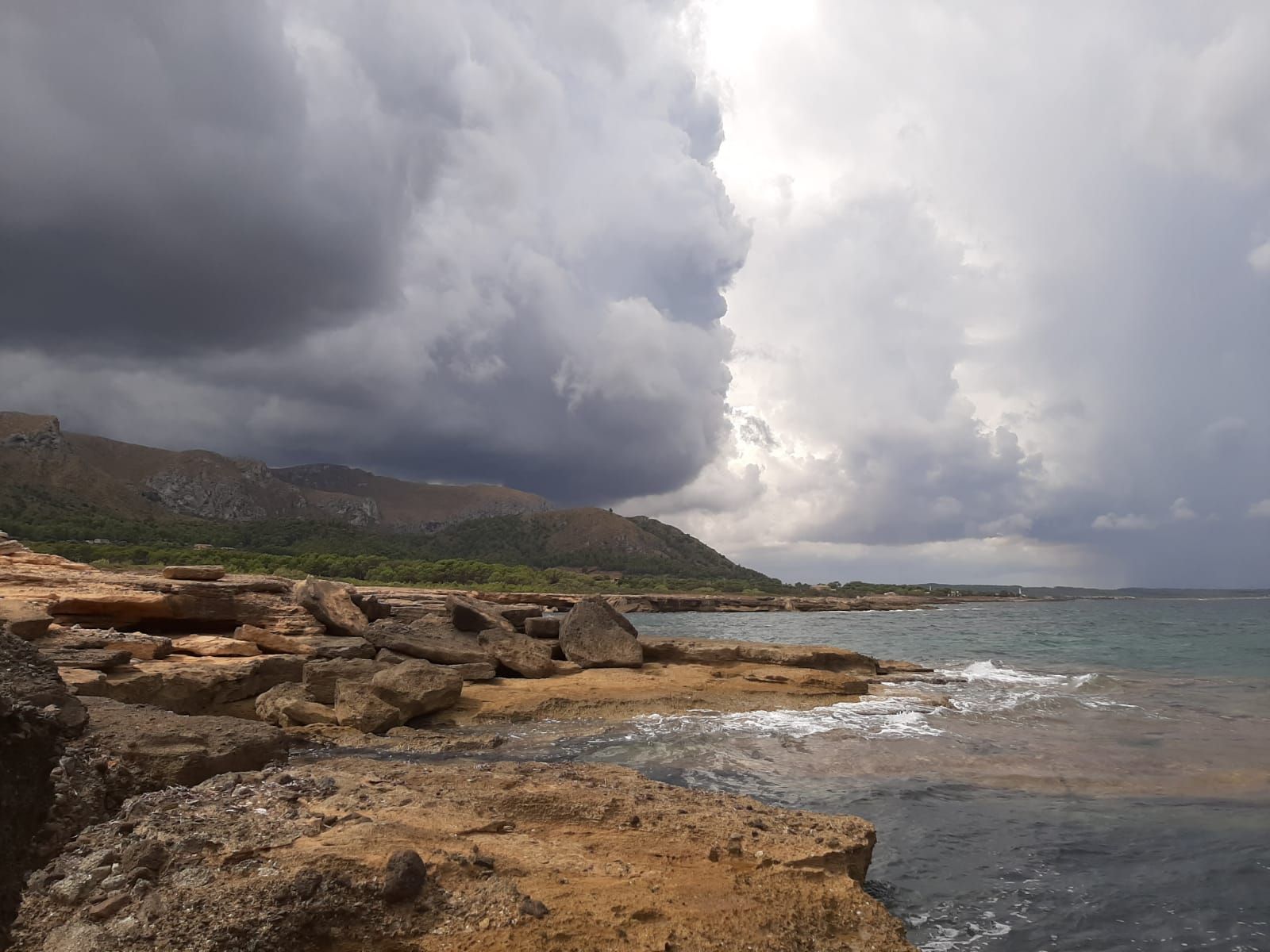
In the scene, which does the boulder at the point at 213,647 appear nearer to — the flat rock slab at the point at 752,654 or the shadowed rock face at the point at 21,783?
the flat rock slab at the point at 752,654

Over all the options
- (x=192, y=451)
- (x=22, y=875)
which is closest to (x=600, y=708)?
(x=22, y=875)

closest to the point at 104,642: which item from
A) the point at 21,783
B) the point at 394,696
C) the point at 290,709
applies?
the point at 290,709

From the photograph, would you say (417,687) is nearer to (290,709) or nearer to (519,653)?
(290,709)

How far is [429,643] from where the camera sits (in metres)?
20.5

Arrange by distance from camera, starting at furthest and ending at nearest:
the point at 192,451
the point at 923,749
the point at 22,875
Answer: the point at 192,451 → the point at 923,749 → the point at 22,875

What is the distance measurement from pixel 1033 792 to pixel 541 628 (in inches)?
674

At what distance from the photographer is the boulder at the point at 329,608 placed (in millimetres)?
22188

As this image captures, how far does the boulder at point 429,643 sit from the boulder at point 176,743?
10.0 metres

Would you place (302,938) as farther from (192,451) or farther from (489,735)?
(192,451)

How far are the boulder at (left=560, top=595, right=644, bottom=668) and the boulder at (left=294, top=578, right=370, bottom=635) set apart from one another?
6346 millimetres

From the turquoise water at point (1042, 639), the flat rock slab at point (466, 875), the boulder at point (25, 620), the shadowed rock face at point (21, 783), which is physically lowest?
the turquoise water at point (1042, 639)

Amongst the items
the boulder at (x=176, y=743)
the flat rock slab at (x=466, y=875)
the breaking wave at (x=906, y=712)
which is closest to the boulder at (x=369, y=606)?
the breaking wave at (x=906, y=712)

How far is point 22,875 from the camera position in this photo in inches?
146

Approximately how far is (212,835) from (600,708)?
11500mm
